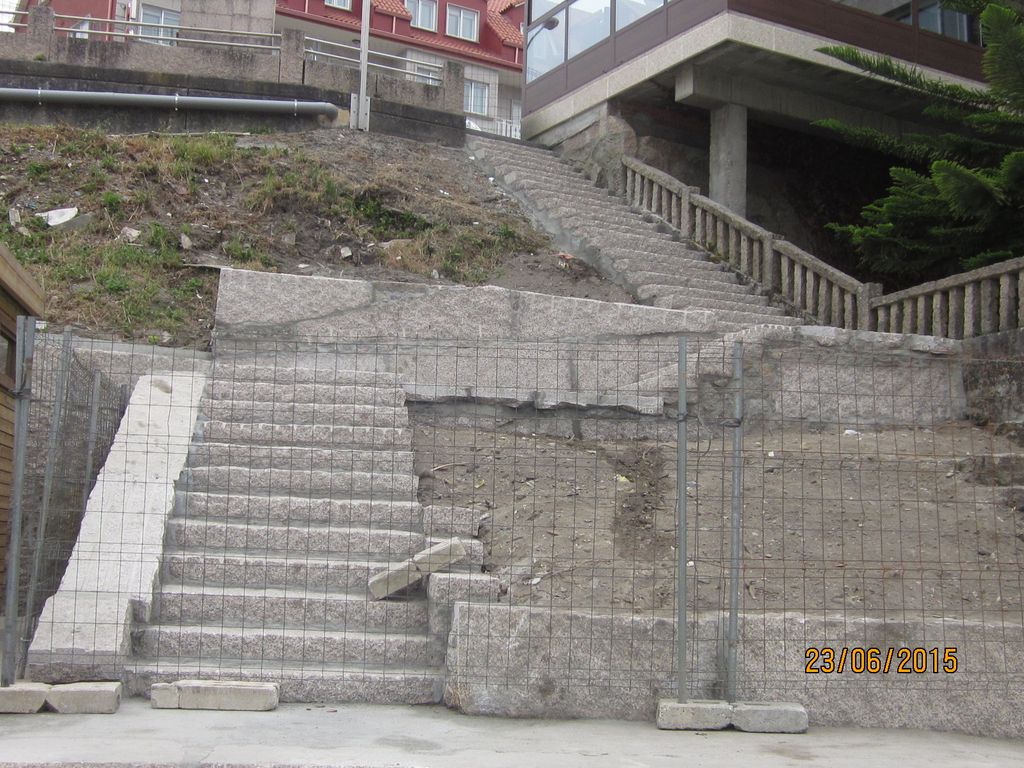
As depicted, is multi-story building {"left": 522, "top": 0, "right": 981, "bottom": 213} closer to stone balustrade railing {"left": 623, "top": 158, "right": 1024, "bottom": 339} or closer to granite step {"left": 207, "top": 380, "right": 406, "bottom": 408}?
stone balustrade railing {"left": 623, "top": 158, "right": 1024, "bottom": 339}

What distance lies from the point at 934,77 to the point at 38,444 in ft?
42.8

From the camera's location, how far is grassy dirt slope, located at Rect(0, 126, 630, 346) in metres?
9.27

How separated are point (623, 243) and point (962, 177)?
4125 mm

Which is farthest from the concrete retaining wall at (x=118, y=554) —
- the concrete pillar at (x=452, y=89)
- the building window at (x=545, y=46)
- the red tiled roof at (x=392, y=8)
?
the red tiled roof at (x=392, y=8)

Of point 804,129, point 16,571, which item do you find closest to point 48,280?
point 16,571

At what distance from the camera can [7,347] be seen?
681 cm

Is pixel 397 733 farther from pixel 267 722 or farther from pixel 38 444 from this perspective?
pixel 38 444

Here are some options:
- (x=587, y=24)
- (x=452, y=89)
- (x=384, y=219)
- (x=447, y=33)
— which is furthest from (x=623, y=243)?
(x=447, y=33)

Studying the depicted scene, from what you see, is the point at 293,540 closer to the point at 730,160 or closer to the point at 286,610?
the point at 286,610

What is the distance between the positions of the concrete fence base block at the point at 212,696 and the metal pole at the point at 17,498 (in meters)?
0.64

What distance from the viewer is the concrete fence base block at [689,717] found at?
482 centimetres

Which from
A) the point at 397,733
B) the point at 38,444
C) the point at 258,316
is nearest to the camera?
the point at 397,733

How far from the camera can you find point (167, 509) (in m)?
6.07
